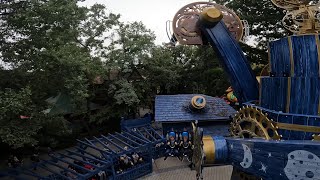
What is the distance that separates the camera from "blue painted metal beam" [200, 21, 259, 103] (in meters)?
11.0

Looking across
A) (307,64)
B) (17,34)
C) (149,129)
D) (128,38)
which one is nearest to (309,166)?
(307,64)

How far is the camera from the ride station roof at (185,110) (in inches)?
801

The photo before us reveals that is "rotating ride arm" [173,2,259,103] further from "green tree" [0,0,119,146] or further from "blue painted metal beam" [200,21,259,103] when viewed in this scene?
"green tree" [0,0,119,146]

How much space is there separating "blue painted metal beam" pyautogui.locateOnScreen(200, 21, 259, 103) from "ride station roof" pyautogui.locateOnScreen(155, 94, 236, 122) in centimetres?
907

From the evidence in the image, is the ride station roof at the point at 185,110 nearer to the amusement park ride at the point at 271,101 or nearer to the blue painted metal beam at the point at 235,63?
the amusement park ride at the point at 271,101

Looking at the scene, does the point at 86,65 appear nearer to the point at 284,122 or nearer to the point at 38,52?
the point at 38,52

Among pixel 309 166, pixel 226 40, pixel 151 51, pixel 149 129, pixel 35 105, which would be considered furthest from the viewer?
pixel 151 51

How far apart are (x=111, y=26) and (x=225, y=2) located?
1031cm

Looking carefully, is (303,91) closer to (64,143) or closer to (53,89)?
(53,89)

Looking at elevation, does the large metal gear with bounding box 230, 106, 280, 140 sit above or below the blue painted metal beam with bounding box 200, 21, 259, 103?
below

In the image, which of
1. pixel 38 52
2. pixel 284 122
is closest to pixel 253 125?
pixel 284 122

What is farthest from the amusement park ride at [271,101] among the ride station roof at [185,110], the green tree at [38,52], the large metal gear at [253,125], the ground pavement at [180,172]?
the ride station roof at [185,110]

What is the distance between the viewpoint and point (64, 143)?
26484 millimetres

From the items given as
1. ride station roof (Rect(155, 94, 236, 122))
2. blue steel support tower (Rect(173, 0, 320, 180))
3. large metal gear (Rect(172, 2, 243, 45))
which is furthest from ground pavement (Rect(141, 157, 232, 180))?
large metal gear (Rect(172, 2, 243, 45))
